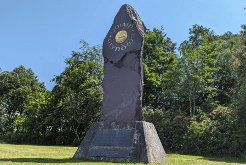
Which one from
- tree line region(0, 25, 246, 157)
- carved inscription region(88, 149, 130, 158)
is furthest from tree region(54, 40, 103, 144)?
carved inscription region(88, 149, 130, 158)

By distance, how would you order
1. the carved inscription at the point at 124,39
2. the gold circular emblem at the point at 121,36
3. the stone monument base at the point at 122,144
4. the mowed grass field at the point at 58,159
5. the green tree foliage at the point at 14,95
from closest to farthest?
the mowed grass field at the point at 58,159 < the stone monument base at the point at 122,144 < the carved inscription at the point at 124,39 < the gold circular emblem at the point at 121,36 < the green tree foliage at the point at 14,95

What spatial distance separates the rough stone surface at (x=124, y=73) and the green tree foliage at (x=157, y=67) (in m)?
9.24

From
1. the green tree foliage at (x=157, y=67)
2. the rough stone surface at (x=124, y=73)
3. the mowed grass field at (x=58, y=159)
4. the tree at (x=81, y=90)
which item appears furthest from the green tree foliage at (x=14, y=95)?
the rough stone surface at (x=124, y=73)

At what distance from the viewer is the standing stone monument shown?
6.59 metres

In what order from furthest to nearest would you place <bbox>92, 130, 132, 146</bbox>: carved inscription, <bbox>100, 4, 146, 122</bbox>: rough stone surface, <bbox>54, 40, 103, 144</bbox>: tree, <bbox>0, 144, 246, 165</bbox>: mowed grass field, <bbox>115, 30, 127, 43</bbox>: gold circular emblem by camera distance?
<bbox>54, 40, 103, 144</bbox>: tree < <bbox>115, 30, 127, 43</bbox>: gold circular emblem < <bbox>100, 4, 146, 122</bbox>: rough stone surface < <bbox>92, 130, 132, 146</bbox>: carved inscription < <bbox>0, 144, 246, 165</bbox>: mowed grass field

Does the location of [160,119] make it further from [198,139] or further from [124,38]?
[124,38]

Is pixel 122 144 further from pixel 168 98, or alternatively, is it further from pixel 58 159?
pixel 168 98

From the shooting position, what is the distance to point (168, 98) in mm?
18000

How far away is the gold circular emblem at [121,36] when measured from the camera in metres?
8.15

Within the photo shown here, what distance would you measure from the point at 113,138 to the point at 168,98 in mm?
11756

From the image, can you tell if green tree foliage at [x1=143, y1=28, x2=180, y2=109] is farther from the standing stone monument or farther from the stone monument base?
the stone monument base

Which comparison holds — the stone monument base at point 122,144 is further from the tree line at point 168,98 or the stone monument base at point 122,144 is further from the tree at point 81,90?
the tree at point 81,90

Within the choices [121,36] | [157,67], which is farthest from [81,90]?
[121,36]

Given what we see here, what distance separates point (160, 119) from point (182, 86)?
266 centimetres
